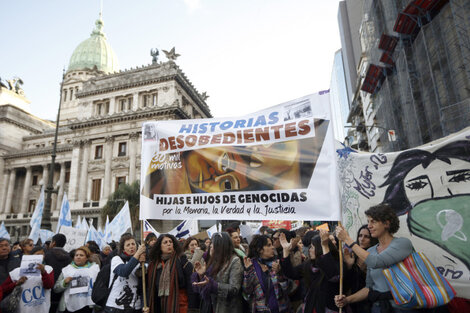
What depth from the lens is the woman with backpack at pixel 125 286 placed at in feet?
13.1

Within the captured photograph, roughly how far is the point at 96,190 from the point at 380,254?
38.6 m

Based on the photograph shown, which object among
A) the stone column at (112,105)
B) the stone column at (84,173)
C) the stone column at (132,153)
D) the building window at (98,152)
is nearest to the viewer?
the stone column at (132,153)

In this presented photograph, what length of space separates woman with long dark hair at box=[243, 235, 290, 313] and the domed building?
101 feet

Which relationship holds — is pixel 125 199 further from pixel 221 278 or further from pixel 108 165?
pixel 221 278

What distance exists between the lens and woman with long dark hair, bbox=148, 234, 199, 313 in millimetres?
4082

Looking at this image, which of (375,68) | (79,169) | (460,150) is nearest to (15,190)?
(79,169)

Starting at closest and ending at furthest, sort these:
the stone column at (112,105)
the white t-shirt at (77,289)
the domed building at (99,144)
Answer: the white t-shirt at (77,289) < the domed building at (99,144) < the stone column at (112,105)

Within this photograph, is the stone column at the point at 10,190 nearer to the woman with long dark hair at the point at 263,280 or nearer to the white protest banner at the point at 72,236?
the white protest banner at the point at 72,236

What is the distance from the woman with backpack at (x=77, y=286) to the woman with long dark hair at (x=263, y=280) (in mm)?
2699

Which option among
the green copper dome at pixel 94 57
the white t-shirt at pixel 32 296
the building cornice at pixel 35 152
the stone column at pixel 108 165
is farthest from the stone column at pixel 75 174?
the white t-shirt at pixel 32 296


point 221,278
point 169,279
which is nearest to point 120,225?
point 169,279

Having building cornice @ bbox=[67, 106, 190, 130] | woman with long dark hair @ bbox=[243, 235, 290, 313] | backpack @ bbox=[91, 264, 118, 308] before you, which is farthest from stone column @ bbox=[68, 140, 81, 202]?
woman with long dark hair @ bbox=[243, 235, 290, 313]

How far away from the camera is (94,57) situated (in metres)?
55.2

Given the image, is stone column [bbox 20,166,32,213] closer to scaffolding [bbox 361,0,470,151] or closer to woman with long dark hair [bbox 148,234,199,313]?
scaffolding [bbox 361,0,470,151]
